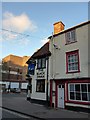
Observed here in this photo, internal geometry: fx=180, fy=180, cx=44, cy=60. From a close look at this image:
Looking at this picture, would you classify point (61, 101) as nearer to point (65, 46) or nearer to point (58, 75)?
point (58, 75)

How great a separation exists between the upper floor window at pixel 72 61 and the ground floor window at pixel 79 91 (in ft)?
4.62

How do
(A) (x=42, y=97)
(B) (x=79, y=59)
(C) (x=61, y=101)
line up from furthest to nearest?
(A) (x=42, y=97) → (C) (x=61, y=101) → (B) (x=79, y=59)

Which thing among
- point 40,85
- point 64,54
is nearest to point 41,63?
point 40,85

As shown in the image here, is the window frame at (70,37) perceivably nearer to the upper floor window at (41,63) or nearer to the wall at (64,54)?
the wall at (64,54)

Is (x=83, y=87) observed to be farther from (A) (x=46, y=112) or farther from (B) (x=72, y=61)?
(A) (x=46, y=112)

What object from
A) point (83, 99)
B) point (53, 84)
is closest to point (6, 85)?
point (53, 84)

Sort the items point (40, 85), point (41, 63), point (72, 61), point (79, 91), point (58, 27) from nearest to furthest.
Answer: point (79, 91) → point (72, 61) → point (40, 85) → point (41, 63) → point (58, 27)

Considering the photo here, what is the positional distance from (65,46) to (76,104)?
5735 millimetres

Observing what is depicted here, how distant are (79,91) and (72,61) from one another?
294 centimetres

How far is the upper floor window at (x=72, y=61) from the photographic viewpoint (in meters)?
16.6

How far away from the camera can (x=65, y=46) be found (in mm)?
17938


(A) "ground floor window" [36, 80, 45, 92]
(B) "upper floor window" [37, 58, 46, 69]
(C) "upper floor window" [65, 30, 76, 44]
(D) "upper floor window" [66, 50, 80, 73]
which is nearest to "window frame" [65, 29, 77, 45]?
(C) "upper floor window" [65, 30, 76, 44]

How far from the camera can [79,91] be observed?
15859mm

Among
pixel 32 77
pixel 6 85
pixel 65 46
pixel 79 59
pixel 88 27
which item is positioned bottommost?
pixel 6 85
